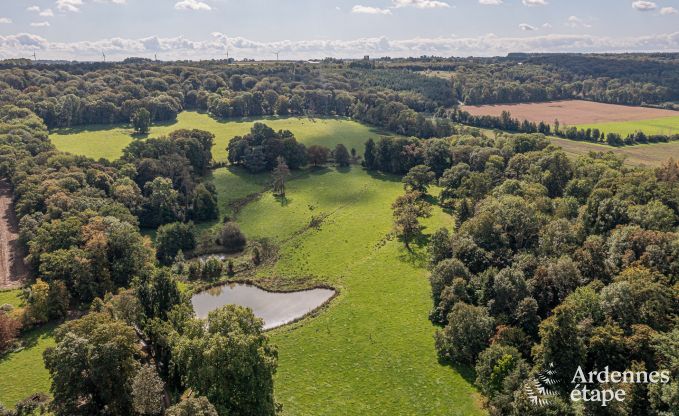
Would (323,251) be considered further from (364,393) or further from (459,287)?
(364,393)

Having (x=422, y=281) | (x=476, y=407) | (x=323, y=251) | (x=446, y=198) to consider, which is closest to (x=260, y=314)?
(x=323, y=251)

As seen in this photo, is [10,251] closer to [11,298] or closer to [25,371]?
[11,298]

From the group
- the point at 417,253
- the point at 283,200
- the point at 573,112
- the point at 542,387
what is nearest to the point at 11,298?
Answer: the point at 283,200

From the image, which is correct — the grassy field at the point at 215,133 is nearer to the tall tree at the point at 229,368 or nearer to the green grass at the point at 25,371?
the green grass at the point at 25,371

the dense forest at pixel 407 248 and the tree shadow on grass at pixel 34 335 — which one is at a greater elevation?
the dense forest at pixel 407 248

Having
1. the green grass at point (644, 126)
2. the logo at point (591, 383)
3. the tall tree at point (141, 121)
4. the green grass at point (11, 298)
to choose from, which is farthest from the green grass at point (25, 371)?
the green grass at point (644, 126)

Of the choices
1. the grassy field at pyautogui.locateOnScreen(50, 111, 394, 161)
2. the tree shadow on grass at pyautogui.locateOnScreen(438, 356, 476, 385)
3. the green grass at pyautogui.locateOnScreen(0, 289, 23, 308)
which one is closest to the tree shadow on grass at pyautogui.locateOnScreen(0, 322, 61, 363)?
the green grass at pyautogui.locateOnScreen(0, 289, 23, 308)
